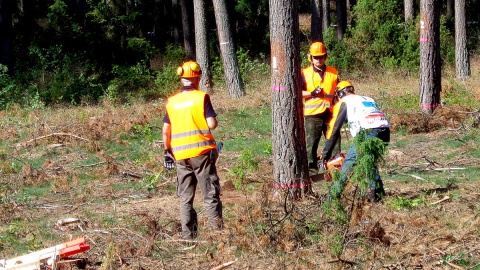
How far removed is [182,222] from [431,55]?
28.5 ft

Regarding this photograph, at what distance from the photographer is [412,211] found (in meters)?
8.23

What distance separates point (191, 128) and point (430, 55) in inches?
337

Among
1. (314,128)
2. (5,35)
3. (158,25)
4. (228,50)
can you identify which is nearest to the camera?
(314,128)

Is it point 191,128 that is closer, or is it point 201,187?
point 191,128

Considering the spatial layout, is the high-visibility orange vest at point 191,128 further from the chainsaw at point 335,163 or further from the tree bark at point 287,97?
the chainsaw at point 335,163

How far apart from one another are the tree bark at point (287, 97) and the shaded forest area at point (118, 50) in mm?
12408

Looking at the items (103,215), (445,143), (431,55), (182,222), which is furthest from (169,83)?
(182,222)

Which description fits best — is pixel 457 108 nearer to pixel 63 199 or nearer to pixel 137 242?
pixel 63 199

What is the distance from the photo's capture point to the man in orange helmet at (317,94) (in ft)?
34.5

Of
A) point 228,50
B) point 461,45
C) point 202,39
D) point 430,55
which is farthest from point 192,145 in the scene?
point 461,45

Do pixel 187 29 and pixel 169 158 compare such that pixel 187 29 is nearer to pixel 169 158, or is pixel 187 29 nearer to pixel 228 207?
pixel 228 207

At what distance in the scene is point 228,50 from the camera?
64.7 ft

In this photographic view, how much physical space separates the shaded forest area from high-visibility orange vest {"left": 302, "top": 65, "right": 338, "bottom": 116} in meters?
10.9

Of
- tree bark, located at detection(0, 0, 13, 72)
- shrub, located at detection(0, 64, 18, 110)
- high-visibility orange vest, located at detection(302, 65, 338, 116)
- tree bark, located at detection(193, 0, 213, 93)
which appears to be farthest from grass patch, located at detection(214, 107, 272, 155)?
tree bark, located at detection(0, 0, 13, 72)
